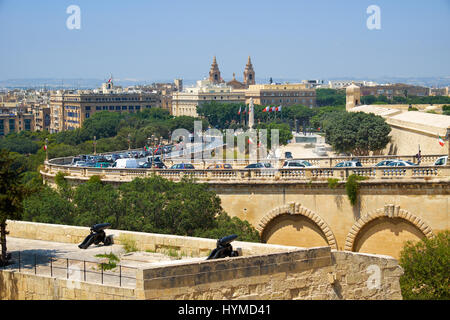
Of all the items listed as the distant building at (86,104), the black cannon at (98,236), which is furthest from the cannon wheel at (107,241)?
the distant building at (86,104)

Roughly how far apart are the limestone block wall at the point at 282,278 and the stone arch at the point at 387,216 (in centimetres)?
926

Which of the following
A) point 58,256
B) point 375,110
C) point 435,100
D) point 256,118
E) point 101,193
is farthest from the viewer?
point 435,100

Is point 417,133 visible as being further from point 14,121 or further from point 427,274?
point 14,121

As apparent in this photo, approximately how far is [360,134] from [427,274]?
38.7 metres

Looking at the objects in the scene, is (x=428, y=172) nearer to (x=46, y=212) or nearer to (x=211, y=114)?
(x=46, y=212)

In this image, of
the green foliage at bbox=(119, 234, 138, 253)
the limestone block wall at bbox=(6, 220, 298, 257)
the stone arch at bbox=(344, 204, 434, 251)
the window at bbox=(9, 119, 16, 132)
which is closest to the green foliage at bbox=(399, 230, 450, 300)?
the stone arch at bbox=(344, 204, 434, 251)

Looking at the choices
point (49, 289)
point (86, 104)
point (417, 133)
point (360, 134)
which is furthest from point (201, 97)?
point (49, 289)

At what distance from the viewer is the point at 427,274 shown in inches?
720

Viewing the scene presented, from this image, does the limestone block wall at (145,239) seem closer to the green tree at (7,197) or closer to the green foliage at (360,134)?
the green tree at (7,197)

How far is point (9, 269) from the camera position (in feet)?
43.2

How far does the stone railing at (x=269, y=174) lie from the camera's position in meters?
22.9

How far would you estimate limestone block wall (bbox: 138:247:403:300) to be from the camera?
11.3 metres
